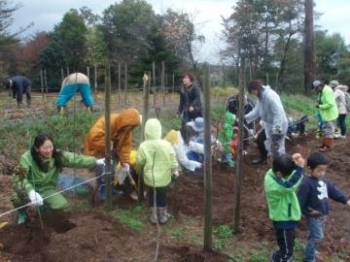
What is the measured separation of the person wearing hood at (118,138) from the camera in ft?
16.9

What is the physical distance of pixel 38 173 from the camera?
14.9 feet

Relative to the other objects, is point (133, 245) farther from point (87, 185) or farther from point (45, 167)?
point (87, 185)

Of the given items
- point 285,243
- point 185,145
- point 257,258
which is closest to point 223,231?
point 257,258

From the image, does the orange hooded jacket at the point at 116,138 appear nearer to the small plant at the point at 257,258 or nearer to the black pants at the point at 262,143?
the small plant at the point at 257,258

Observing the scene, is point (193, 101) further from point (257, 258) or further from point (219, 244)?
point (257, 258)

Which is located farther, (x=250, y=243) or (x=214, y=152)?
(x=214, y=152)

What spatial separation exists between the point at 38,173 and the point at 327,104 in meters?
6.48

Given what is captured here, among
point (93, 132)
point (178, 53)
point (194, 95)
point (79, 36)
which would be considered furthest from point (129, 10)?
point (93, 132)

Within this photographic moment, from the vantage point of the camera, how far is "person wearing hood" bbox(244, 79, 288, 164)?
686 cm

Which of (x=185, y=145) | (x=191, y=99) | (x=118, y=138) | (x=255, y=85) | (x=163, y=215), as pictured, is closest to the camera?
(x=163, y=215)

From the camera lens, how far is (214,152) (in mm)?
7109

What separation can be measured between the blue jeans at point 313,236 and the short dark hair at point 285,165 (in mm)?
575

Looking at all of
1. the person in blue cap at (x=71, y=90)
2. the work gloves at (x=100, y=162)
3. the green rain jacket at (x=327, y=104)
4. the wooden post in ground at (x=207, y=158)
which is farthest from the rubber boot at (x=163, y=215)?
the green rain jacket at (x=327, y=104)

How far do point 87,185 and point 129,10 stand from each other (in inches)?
1150
